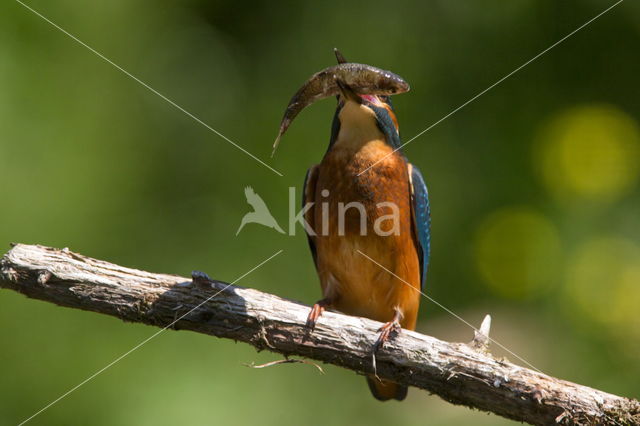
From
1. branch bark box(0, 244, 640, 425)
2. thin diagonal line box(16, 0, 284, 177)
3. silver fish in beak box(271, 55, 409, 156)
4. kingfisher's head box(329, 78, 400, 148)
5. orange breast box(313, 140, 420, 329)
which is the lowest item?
branch bark box(0, 244, 640, 425)

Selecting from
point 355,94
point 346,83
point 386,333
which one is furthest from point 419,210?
point 386,333

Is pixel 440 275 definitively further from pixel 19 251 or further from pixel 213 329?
pixel 19 251

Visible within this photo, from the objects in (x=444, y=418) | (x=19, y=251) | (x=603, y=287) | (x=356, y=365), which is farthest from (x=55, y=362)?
(x=603, y=287)

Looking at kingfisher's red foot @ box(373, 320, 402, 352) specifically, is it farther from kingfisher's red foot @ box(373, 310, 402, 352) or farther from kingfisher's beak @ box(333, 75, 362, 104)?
kingfisher's beak @ box(333, 75, 362, 104)

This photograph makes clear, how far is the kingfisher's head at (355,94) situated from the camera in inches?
117

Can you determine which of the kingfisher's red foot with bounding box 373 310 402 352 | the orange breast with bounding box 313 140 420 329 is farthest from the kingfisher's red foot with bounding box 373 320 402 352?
the orange breast with bounding box 313 140 420 329

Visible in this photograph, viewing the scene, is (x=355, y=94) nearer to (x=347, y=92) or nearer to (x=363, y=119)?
(x=347, y=92)

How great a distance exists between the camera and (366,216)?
353cm

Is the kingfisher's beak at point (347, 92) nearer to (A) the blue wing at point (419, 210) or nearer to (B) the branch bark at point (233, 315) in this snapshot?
(A) the blue wing at point (419, 210)

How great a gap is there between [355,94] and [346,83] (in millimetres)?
166

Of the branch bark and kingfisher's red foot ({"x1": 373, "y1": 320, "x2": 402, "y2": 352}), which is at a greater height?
kingfisher's red foot ({"x1": 373, "y1": 320, "x2": 402, "y2": 352})

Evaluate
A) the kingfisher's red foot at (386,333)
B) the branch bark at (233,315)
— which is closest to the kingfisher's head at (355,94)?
the branch bark at (233,315)

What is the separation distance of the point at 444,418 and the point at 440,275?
118cm

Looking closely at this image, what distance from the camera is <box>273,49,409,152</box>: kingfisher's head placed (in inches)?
117
